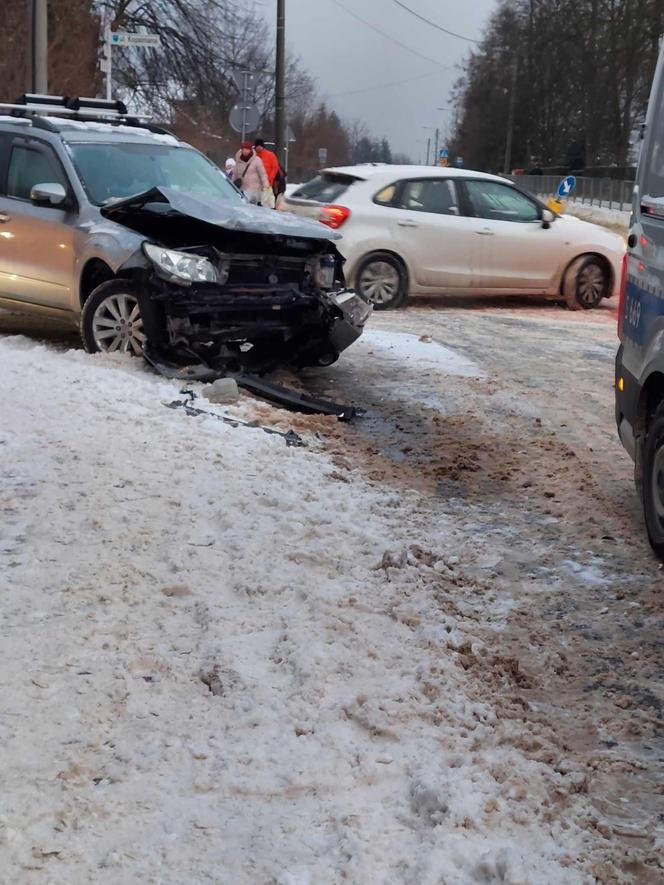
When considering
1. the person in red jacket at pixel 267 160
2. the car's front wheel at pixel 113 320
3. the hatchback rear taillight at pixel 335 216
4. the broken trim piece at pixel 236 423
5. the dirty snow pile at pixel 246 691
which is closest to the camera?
the dirty snow pile at pixel 246 691

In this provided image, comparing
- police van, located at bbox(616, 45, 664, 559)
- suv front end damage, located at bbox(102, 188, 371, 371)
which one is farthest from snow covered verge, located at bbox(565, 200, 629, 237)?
police van, located at bbox(616, 45, 664, 559)

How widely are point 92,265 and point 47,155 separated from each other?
1335mm

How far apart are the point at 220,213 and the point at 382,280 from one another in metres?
5.12

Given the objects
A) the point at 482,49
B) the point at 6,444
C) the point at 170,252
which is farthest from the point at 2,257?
the point at 482,49

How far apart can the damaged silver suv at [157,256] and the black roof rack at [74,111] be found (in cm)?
11

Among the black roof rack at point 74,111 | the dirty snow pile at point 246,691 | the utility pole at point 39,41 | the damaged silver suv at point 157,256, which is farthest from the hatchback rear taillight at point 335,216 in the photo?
the utility pole at point 39,41

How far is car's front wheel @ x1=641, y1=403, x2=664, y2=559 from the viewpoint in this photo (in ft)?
15.8

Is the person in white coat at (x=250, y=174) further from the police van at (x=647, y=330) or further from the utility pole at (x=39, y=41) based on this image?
the police van at (x=647, y=330)

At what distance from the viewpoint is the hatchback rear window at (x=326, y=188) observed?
1264cm

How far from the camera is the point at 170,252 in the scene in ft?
24.2

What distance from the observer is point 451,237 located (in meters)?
12.6

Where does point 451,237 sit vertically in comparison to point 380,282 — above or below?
above

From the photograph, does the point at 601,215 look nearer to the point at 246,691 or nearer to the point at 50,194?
the point at 50,194

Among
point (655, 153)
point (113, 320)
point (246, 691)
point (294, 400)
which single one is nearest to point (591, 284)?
point (294, 400)
